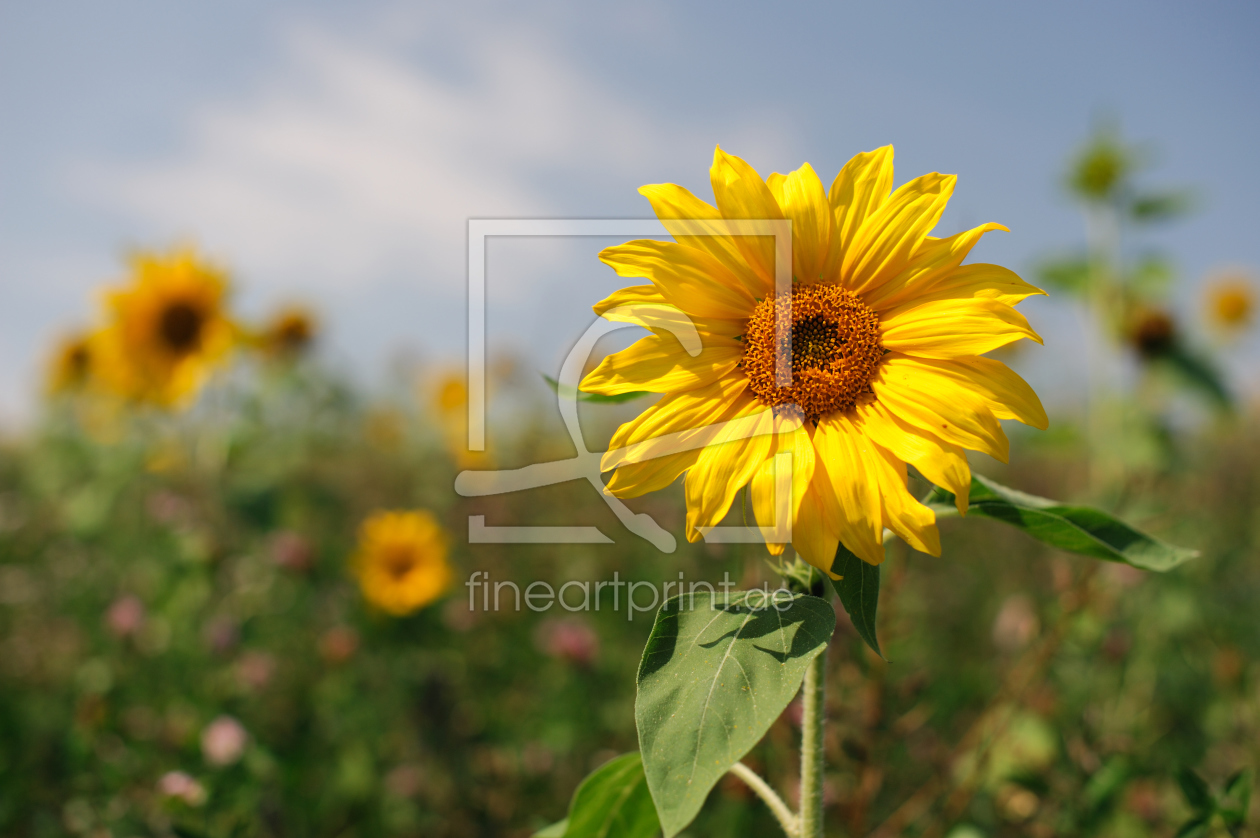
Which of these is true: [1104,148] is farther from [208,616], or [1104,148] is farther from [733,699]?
[208,616]

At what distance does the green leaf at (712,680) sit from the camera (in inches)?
33.5

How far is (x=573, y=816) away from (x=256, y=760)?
5.65 feet

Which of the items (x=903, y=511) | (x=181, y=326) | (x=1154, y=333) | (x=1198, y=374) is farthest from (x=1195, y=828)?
(x=181, y=326)

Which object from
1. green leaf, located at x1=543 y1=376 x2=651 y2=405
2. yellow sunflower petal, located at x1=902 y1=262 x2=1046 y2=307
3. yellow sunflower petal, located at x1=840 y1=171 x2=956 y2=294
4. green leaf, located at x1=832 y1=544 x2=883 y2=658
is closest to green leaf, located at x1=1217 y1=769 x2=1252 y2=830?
green leaf, located at x1=832 y1=544 x2=883 y2=658

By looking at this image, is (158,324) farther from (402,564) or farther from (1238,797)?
(1238,797)

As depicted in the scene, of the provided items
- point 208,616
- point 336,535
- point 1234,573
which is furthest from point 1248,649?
point 336,535

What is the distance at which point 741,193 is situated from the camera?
118 cm

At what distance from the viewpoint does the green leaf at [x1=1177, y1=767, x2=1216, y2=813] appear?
144cm

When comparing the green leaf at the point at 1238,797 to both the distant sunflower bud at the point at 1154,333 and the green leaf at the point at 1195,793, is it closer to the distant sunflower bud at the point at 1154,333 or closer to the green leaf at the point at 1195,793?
the green leaf at the point at 1195,793

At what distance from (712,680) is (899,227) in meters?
0.77

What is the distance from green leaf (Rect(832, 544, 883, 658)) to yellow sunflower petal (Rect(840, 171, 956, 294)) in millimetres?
486

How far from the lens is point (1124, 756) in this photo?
6.23 ft

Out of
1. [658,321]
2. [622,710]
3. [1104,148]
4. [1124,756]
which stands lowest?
[622,710]

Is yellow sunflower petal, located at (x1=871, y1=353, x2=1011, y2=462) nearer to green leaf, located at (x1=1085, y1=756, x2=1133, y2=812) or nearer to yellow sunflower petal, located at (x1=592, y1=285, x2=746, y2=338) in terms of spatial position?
yellow sunflower petal, located at (x1=592, y1=285, x2=746, y2=338)
